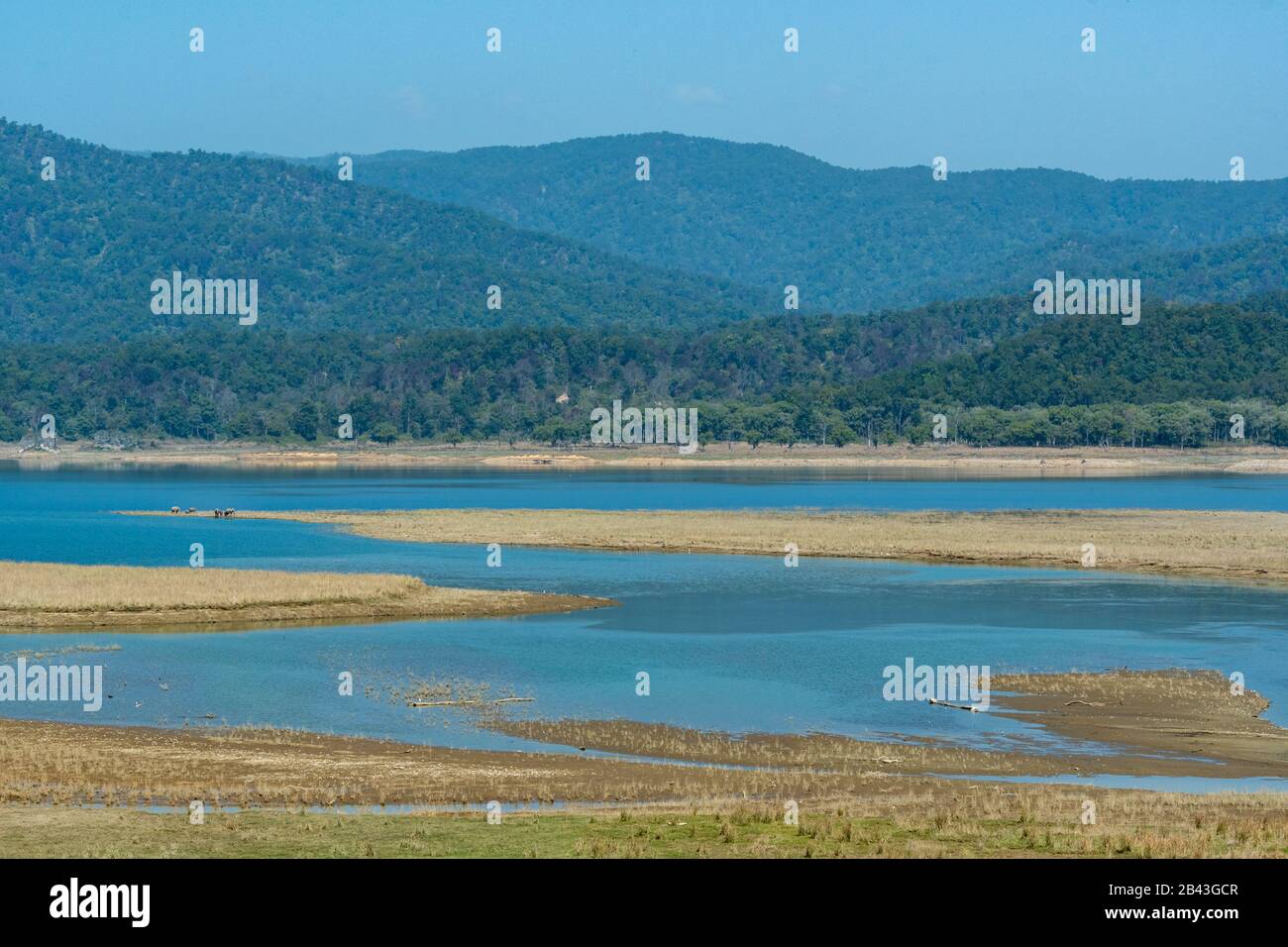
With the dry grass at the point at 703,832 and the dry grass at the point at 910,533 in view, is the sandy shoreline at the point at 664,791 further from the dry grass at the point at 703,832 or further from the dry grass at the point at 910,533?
the dry grass at the point at 910,533

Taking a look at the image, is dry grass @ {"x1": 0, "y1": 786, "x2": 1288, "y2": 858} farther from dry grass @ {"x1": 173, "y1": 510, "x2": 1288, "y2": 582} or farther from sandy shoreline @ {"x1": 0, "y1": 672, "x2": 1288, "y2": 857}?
dry grass @ {"x1": 173, "y1": 510, "x2": 1288, "y2": 582}

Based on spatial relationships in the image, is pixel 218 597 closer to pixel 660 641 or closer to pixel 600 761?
pixel 660 641

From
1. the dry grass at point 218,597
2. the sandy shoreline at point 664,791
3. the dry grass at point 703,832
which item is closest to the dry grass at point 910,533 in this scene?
the dry grass at point 218,597

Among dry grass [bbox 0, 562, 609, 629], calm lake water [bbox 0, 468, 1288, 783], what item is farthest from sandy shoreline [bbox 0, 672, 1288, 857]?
dry grass [bbox 0, 562, 609, 629]

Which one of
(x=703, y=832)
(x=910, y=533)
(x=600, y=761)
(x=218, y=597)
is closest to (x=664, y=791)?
(x=600, y=761)

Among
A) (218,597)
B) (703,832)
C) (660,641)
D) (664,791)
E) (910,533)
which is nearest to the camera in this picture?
(703,832)

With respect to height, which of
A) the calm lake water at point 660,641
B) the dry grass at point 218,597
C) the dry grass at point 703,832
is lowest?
the calm lake water at point 660,641
